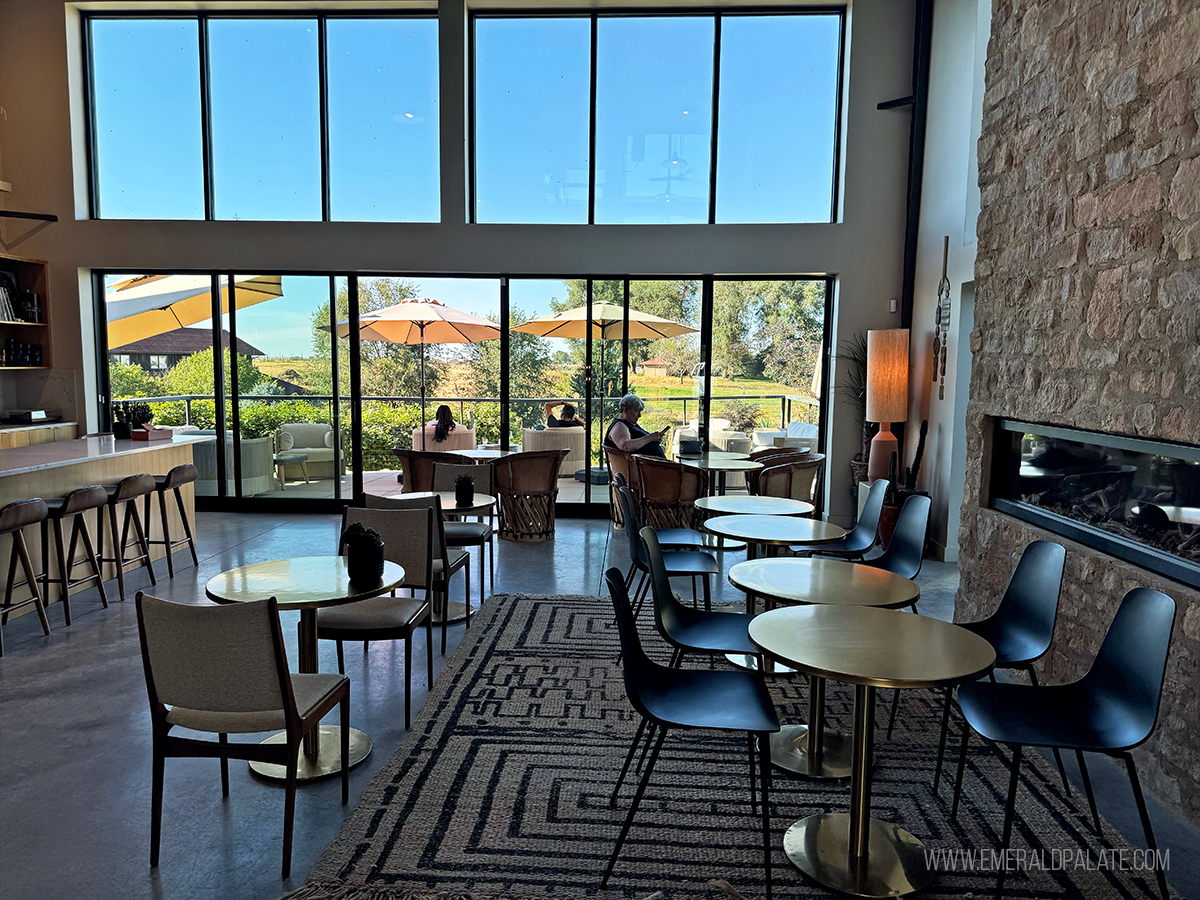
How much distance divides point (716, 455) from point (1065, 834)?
4688 mm

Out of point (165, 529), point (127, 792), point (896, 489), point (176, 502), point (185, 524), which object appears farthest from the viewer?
point (896, 489)

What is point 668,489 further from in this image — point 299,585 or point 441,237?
point 299,585

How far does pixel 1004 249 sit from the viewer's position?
4418 millimetres

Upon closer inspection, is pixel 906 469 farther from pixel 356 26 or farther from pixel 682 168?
pixel 356 26

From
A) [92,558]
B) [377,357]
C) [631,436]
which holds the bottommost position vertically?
[92,558]

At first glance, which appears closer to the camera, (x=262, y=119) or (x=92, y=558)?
(x=92, y=558)

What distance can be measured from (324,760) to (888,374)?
5.97m

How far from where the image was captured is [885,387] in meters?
7.38

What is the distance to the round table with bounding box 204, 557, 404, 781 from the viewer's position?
10.0 feet

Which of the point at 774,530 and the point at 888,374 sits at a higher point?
the point at 888,374

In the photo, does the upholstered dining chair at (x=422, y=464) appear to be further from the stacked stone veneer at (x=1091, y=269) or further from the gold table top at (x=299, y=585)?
the stacked stone veneer at (x=1091, y=269)

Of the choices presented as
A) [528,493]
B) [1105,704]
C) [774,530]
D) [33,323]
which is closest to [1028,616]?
[1105,704]

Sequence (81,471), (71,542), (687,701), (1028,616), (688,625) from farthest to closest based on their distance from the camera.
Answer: (81,471) < (71,542) < (688,625) < (1028,616) < (687,701)

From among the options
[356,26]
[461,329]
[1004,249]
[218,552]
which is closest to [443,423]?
[461,329]
